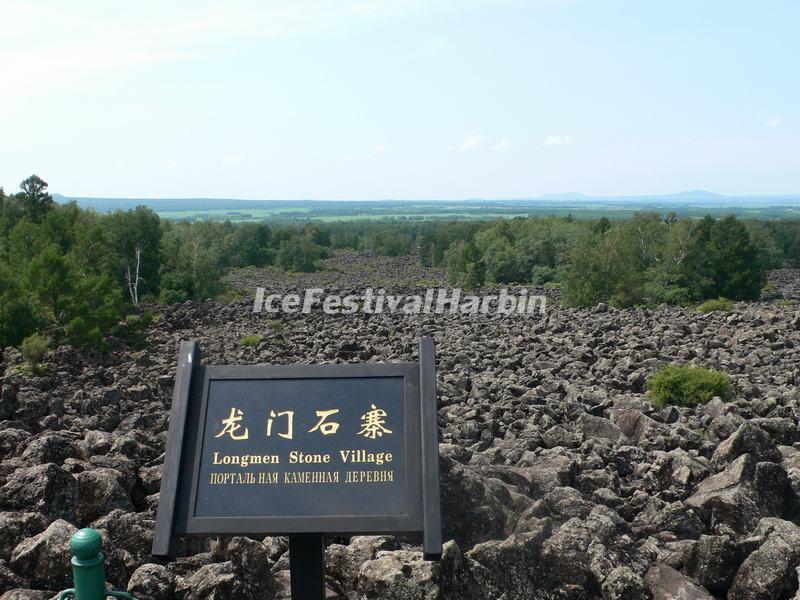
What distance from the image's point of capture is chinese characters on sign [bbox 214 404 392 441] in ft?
23.0

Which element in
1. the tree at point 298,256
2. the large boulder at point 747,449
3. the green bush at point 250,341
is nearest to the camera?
the large boulder at point 747,449

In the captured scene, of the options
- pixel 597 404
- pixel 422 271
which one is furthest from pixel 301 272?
pixel 597 404

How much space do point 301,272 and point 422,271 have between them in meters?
23.1

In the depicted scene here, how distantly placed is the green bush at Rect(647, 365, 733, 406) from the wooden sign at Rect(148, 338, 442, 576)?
14.4 m

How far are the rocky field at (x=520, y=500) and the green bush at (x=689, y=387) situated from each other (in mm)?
715

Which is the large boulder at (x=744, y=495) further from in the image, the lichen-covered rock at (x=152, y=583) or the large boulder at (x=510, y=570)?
the lichen-covered rock at (x=152, y=583)

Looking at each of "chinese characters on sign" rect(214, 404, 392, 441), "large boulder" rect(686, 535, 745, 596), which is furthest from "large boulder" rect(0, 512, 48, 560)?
"large boulder" rect(686, 535, 745, 596)

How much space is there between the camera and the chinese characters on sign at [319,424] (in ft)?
23.0

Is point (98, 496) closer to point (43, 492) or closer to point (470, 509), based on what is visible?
point (43, 492)

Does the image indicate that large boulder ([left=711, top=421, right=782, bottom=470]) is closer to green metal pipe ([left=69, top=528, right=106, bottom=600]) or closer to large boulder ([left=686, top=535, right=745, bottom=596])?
large boulder ([left=686, top=535, right=745, bottom=596])

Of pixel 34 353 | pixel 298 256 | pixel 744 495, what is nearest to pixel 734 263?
pixel 34 353

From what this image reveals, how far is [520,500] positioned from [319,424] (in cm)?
427

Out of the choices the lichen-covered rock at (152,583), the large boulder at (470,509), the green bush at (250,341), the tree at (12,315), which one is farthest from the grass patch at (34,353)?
the large boulder at (470,509)

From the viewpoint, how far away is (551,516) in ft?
32.6
